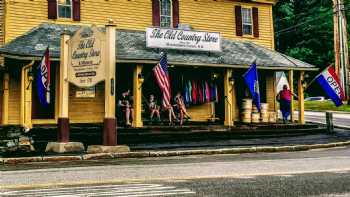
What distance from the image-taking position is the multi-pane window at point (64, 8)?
72.7 feet

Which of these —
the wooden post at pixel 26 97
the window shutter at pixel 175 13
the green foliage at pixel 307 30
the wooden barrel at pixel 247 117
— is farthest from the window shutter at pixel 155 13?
the green foliage at pixel 307 30

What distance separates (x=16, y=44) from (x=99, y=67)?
5916mm

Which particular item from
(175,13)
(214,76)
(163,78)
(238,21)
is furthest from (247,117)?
(163,78)

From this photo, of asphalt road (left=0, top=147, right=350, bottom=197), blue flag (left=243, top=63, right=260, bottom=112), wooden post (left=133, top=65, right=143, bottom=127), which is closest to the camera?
asphalt road (left=0, top=147, right=350, bottom=197)

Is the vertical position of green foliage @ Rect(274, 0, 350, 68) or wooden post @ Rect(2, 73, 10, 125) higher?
green foliage @ Rect(274, 0, 350, 68)

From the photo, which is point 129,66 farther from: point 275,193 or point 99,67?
point 275,193

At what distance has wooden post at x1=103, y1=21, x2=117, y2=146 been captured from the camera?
15.1 meters

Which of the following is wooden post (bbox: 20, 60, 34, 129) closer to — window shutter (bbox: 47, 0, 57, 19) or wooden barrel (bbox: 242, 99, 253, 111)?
window shutter (bbox: 47, 0, 57, 19)

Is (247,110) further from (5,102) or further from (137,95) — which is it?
(5,102)

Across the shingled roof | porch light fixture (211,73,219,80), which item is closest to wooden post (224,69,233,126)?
the shingled roof

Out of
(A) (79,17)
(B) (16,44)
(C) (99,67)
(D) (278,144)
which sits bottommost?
(D) (278,144)

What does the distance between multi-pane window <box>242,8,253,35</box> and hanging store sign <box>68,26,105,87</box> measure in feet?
43.4

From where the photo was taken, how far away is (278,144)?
62.6ft

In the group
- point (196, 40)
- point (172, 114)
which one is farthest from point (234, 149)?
point (196, 40)
